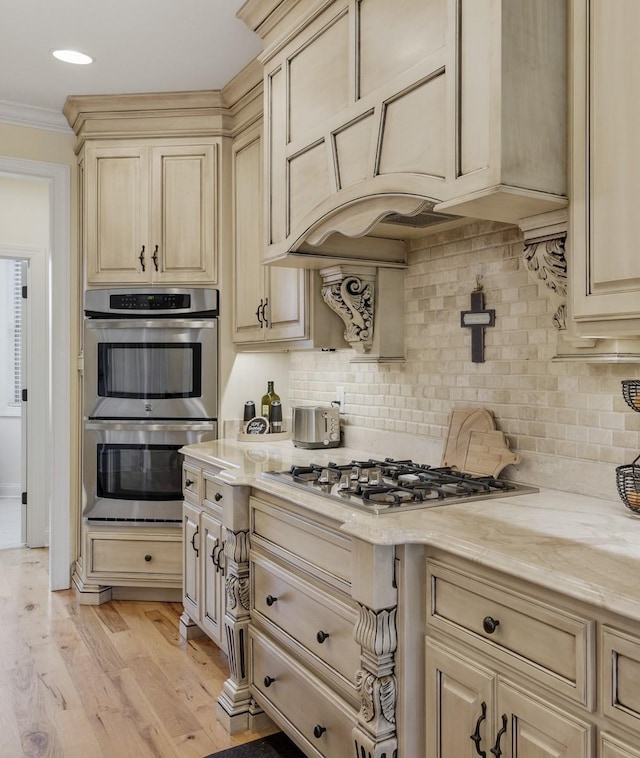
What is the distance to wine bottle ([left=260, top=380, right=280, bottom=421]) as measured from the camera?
11.5ft

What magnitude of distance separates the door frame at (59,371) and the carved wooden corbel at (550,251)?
116 inches

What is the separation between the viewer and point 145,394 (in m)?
3.53

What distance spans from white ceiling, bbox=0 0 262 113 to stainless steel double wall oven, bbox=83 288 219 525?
3.55 ft

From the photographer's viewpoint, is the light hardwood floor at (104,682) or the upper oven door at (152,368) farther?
the upper oven door at (152,368)

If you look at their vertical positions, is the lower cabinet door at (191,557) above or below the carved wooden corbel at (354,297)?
below

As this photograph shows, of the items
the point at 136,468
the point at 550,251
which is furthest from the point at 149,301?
the point at 550,251

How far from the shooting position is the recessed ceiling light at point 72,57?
303 centimetres

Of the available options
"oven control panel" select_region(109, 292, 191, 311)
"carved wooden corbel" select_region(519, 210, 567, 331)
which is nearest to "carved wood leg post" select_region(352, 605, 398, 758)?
"carved wooden corbel" select_region(519, 210, 567, 331)

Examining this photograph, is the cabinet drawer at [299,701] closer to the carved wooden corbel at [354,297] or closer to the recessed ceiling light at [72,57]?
the carved wooden corbel at [354,297]

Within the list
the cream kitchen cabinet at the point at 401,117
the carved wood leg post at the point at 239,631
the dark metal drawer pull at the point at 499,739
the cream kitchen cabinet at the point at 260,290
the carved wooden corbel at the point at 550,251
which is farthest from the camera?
the cream kitchen cabinet at the point at 260,290

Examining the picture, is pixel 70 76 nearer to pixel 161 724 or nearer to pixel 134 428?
pixel 134 428

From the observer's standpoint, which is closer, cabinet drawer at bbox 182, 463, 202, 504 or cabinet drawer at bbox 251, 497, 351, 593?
cabinet drawer at bbox 251, 497, 351, 593

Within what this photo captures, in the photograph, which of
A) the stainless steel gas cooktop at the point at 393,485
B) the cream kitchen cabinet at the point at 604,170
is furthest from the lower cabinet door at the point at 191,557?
the cream kitchen cabinet at the point at 604,170

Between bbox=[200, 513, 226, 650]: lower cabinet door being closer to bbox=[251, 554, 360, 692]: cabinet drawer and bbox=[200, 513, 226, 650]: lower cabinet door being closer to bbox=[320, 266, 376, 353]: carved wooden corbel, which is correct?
bbox=[251, 554, 360, 692]: cabinet drawer
